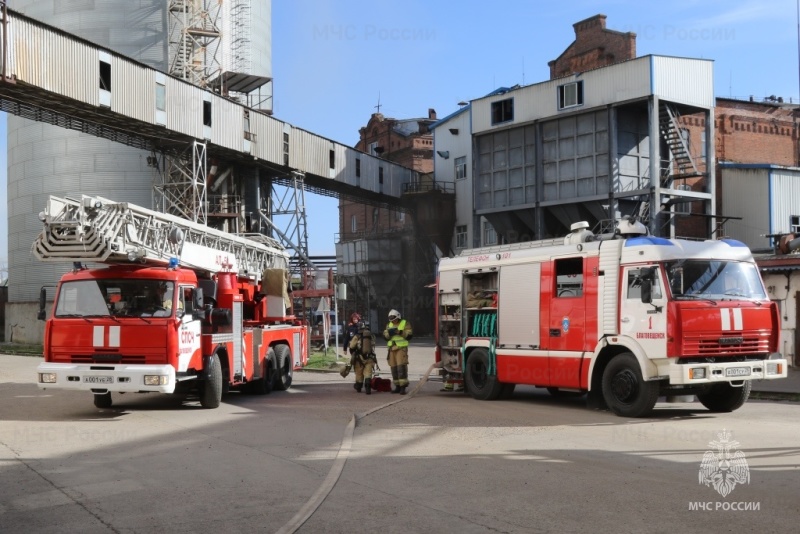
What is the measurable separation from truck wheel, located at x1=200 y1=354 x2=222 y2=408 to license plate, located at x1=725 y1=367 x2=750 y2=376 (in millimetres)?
8842

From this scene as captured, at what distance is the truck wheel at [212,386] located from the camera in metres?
15.9

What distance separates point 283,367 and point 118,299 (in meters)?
6.29

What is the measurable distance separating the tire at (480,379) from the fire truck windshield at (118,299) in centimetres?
641

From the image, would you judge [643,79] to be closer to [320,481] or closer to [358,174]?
[358,174]

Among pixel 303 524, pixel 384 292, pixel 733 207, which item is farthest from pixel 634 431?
pixel 384 292

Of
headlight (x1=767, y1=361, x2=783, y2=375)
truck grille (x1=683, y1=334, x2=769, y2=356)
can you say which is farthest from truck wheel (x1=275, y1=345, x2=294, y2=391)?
headlight (x1=767, y1=361, x2=783, y2=375)

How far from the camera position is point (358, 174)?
50219mm

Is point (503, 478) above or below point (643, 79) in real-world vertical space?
below

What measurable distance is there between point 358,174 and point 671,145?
61.3 feet

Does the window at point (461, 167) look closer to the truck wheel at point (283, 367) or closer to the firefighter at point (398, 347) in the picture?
the truck wheel at point (283, 367)

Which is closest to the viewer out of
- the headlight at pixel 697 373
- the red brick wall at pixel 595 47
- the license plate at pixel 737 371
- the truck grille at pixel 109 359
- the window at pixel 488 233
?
the headlight at pixel 697 373

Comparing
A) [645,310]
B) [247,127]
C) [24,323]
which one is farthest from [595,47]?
[645,310]

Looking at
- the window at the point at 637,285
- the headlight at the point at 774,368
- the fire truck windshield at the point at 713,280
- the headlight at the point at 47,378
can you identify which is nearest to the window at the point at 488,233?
the fire truck windshield at the point at 713,280

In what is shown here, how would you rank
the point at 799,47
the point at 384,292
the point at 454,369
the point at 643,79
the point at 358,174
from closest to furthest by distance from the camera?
1. the point at 454,369
2. the point at 799,47
3. the point at 643,79
4. the point at 358,174
5. the point at 384,292
